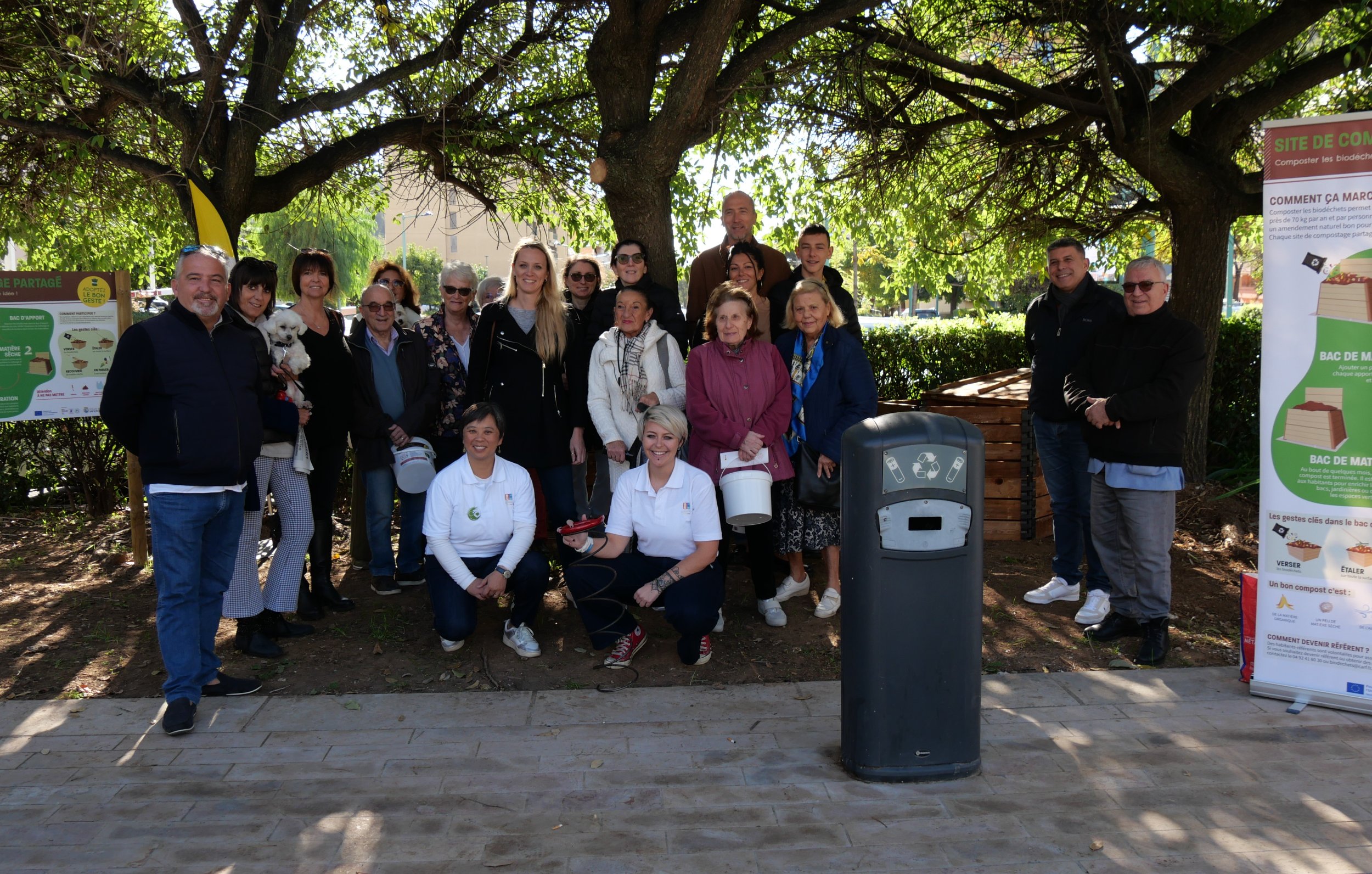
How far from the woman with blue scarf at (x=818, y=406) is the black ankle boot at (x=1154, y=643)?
1529mm

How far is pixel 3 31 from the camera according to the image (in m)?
6.76

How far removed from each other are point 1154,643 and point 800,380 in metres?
2.17

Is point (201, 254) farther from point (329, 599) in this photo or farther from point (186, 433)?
point (329, 599)

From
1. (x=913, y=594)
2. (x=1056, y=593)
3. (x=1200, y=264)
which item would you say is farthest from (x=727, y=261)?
(x=1200, y=264)

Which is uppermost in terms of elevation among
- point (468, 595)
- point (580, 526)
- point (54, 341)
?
point (54, 341)

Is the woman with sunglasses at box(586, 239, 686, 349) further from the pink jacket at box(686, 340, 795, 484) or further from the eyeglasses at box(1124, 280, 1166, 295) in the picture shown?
the eyeglasses at box(1124, 280, 1166, 295)

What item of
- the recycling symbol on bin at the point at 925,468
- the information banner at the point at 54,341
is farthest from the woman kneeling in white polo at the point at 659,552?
the information banner at the point at 54,341

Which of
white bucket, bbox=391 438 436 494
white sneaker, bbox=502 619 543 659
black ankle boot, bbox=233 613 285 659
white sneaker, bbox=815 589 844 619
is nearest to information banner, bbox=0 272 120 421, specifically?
white bucket, bbox=391 438 436 494

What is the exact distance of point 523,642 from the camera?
4.95 m

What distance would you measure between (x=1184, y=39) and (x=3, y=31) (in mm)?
8158

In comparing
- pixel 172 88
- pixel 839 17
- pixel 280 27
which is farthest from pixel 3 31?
pixel 839 17

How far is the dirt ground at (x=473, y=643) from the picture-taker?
4.73 m

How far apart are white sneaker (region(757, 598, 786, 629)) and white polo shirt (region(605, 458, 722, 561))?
0.80m

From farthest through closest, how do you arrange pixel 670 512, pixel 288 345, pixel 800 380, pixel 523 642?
pixel 800 380, pixel 288 345, pixel 523 642, pixel 670 512
